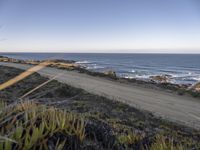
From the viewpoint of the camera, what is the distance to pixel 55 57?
2.08 metres

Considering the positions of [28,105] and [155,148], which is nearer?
[28,105]

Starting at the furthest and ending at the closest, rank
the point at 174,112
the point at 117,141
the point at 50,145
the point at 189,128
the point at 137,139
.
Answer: the point at 174,112
the point at 189,128
the point at 137,139
the point at 117,141
the point at 50,145

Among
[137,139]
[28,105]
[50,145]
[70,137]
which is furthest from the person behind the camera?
[137,139]

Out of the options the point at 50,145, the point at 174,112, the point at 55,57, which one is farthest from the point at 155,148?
the point at 174,112

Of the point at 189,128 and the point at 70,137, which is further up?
the point at 70,137

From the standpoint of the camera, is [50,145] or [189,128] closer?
[50,145]

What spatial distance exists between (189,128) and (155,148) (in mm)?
9098

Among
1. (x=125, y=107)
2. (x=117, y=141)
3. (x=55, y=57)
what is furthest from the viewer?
(x=125, y=107)

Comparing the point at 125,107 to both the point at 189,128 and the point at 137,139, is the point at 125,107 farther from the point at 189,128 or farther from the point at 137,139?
the point at 137,139

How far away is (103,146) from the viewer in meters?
4.25

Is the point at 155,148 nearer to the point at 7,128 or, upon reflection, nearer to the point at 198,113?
the point at 7,128

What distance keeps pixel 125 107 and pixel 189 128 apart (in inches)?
148

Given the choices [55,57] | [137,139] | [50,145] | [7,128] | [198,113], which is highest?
[55,57]

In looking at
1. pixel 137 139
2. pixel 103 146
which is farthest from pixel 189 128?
pixel 103 146
